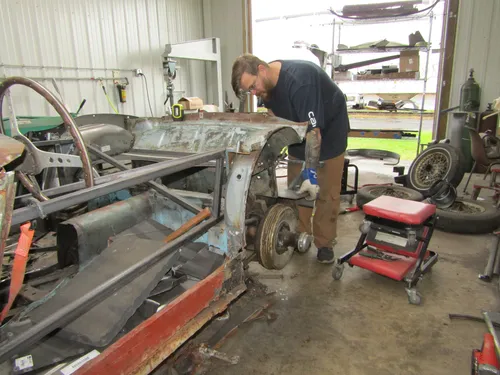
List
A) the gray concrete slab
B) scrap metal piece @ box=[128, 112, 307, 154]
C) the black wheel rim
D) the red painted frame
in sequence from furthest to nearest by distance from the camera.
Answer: the gray concrete slab
the black wheel rim
scrap metal piece @ box=[128, 112, 307, 154]
the red painted frame

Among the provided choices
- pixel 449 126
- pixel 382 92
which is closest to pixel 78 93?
pixel 449 126

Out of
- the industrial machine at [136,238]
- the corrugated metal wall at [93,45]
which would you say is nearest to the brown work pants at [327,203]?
the industrial machine at [136,238]

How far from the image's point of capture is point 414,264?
251 centimetres

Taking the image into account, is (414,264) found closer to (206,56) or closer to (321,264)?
(321,264)

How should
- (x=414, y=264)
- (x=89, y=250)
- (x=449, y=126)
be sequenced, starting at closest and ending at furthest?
(x=89, y=250) → (x=414, y=264) → (x=449, y=126)

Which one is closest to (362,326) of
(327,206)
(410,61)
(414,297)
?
(414,297)

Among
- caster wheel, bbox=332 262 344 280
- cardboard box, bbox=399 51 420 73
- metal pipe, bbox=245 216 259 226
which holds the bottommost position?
caster wheel, bbox=332 262 344 280

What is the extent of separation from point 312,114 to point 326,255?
3.97 ft

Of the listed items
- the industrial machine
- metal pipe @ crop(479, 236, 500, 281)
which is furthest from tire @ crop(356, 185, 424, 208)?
the industrial machine

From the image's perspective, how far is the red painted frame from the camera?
1.21 m

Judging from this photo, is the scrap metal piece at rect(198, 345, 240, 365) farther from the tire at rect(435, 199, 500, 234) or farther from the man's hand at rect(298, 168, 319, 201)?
the tire at rect(435, 199, 500, 234)

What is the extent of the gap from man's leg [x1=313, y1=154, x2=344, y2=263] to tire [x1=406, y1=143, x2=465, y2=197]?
1781 mm

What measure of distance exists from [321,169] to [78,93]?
13.1 ft

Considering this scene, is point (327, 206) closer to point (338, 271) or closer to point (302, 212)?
point (302, 212)
